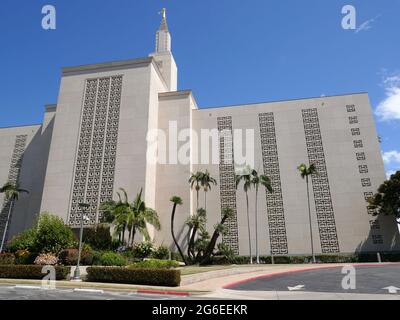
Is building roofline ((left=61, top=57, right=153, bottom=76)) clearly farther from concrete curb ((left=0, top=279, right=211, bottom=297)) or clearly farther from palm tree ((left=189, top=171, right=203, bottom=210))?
concrete curb ((left=0, top=279, right=211, bottom=297))

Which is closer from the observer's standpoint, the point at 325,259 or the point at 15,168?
the point at 325,259

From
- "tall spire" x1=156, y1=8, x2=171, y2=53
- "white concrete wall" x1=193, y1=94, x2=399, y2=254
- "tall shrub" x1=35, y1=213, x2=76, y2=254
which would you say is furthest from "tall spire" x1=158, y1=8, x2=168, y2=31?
"tall shrub" x1=35, y1=213, x2=76, y2=254

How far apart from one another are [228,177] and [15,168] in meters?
34.3

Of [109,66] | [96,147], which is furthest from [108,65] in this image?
[96,147]

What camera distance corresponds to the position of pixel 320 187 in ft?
141

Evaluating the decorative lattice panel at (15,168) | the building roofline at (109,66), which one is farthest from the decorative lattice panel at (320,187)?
the decorative lattice panel at (15,168)

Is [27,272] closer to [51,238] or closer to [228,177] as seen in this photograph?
[51,238]

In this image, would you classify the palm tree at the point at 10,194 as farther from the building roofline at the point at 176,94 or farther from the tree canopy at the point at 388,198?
the tree canopy at the point at 388,198

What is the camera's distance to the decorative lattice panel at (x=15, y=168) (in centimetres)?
4841

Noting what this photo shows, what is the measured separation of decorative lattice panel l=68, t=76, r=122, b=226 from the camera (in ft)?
137

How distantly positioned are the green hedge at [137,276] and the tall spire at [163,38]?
4521 centimetres

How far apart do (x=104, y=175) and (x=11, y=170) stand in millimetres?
19716

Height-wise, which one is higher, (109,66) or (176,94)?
(109,66)

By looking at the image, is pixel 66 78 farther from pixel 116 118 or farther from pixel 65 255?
pixel 65 255
